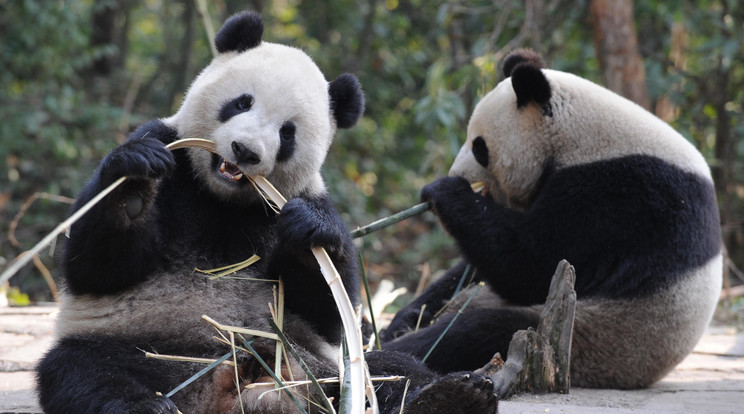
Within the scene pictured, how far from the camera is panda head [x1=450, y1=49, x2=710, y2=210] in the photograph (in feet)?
14.4

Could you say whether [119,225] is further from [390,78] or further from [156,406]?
[390,78]

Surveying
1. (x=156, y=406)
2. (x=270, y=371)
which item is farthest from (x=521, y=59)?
(x=156, y=406)

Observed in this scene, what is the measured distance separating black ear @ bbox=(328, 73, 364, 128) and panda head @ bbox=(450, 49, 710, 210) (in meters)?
1.29

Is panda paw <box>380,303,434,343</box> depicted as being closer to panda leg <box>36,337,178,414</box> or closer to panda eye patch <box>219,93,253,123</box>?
panda eye patch <box>219,93,253,123</box>

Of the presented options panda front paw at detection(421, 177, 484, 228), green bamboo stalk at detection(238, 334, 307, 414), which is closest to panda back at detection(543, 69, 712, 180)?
panda front paw at detection(421, 177, 484, 228)

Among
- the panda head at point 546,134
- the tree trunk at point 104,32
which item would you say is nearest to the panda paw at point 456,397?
the panda head at point 546,134

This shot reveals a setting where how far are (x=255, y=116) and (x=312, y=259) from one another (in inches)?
24.8

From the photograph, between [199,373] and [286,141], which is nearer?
[199,373]

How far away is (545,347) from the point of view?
135 inches

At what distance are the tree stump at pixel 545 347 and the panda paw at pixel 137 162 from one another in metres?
1.70

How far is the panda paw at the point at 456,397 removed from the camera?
2627 mm

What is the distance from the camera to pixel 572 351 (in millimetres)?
4074

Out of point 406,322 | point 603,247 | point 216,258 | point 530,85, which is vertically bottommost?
point 406,322

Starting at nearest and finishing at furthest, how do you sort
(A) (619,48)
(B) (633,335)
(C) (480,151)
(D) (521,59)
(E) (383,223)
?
1. (E) (383,223)
2. (B) (633,335)
3. (C) (480,151)
4. (D) (521,59)
5. (A) (619,48)
